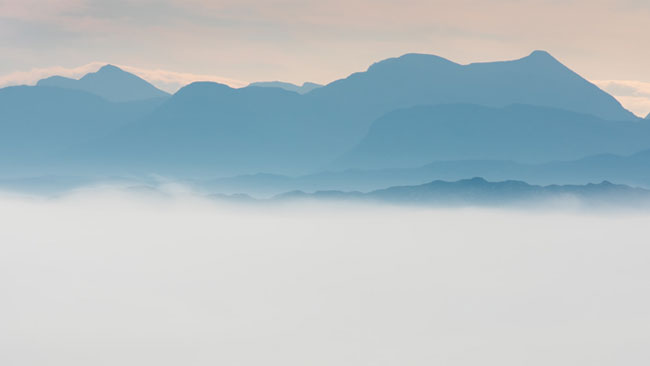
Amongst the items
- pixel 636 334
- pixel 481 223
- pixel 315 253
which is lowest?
pixel 636 334

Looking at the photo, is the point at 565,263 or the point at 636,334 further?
the point at 565,263

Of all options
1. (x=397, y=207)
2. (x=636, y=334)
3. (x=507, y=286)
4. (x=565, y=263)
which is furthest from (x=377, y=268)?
(x=397, y=207)

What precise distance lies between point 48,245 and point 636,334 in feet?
302

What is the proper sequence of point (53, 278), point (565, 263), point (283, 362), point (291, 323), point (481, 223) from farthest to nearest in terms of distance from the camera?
point (481, 223) → point (565, 263) → point (53, 278) → point (291, 323) → point (283, 362)

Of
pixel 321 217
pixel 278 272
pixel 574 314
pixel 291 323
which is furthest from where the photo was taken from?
pixel 321 217

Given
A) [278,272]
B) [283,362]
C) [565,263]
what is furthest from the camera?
[565,263]

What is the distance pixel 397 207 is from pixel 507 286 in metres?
118

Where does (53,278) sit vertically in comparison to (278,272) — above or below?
below

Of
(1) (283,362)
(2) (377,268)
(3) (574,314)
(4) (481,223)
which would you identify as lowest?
(1) (283,362)

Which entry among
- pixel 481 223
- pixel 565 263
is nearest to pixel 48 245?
pixel 565 263

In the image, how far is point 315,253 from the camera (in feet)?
408

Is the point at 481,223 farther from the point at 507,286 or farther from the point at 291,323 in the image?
the point at 291,323

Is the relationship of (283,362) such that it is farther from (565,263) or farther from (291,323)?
(565,263)

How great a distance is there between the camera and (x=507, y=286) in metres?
80.2
